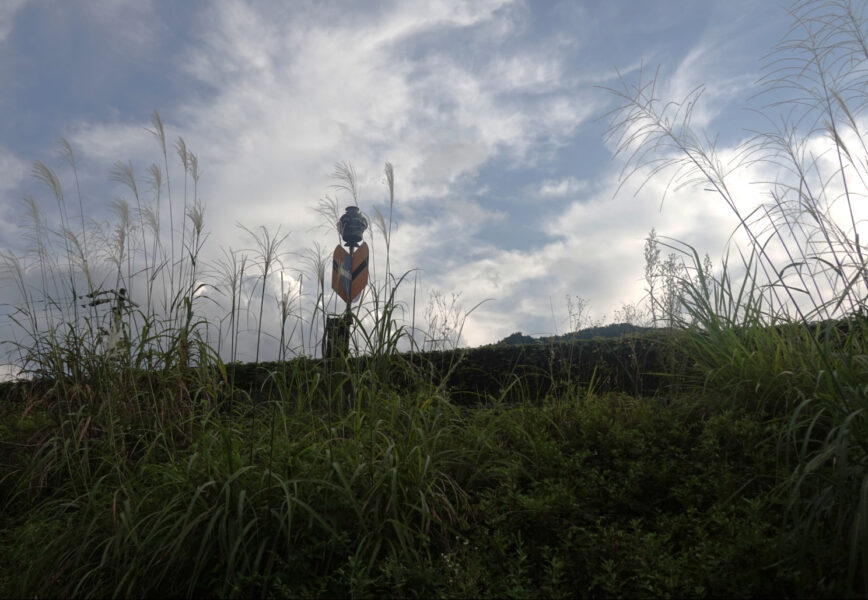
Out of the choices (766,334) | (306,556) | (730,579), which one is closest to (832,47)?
(766,334)

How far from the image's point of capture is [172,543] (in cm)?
222

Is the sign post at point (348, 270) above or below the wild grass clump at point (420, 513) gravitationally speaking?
above

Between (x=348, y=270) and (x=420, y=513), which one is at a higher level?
(x=348, y=270)

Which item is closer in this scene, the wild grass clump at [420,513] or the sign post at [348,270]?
the wild grass clump at [420,513]

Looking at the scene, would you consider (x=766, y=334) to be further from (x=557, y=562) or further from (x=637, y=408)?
(x=557, y=562)

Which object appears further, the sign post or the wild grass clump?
the sign post

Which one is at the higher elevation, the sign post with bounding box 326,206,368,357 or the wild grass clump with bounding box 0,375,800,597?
the sign post with bounding box 326,206,368,357

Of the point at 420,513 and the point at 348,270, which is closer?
the point at 420,513

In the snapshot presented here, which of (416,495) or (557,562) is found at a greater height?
(416,495)

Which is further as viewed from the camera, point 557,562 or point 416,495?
point 416,495

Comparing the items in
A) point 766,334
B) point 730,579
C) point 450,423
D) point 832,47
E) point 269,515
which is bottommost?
point 730,579

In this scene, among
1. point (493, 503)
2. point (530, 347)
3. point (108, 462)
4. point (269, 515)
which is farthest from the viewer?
point (530, 347)

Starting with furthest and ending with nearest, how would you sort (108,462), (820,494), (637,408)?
(637,408) → (108,462) → (820,494)

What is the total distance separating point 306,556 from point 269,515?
8.8 inches
